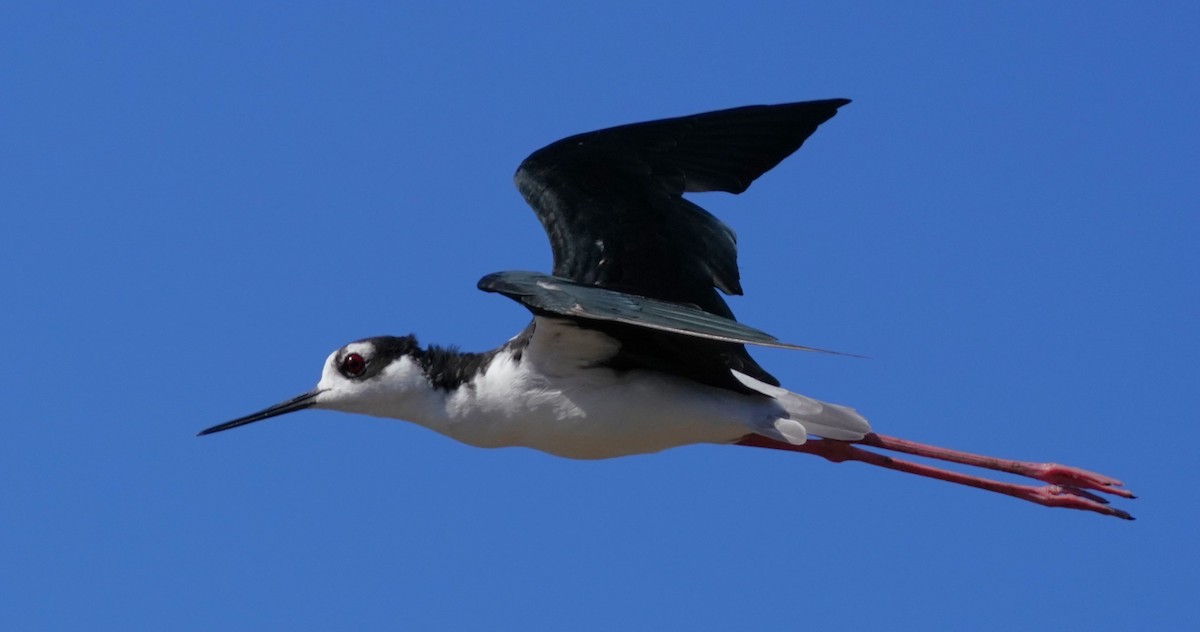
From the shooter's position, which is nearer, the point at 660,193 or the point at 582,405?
the point at 582,405

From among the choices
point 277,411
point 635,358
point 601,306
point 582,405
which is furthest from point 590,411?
point 277,411

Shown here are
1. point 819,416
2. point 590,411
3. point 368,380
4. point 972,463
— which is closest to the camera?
point 590,411

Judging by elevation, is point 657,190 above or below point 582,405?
above

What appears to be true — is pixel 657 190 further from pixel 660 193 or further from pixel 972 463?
pixel 972 463

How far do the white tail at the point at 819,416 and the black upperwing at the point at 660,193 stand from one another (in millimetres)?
217

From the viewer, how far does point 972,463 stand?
27.6ft

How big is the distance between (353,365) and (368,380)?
126mm

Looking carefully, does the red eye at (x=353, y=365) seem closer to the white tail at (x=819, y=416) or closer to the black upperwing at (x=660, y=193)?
the black upperwing at (x=660, y=193)

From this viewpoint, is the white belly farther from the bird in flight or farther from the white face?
the white face

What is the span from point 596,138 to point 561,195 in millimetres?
340

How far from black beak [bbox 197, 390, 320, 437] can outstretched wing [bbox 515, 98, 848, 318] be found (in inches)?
56.5

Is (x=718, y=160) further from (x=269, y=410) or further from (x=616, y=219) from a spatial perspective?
(x=269, y=410)

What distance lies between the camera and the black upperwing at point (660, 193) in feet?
26.9

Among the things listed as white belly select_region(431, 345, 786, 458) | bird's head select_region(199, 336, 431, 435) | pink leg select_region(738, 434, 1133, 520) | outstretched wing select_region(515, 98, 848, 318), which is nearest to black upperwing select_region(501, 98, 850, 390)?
outstretched wing select_region(515, 98, 848, 318)
